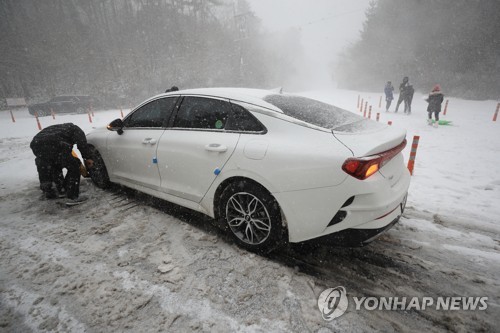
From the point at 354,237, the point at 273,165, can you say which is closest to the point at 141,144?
Answer: the point at 273,165

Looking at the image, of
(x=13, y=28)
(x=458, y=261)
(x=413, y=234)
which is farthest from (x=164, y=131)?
(x=13, y=28)

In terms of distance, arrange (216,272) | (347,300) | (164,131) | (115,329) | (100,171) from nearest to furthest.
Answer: (115,329) → (347,300) → (216,272) → (164,131) → (100,171)

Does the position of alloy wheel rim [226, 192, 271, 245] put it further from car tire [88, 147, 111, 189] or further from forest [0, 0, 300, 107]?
Answer: forest [0, 0, 300, 107]

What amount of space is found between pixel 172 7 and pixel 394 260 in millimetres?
40929

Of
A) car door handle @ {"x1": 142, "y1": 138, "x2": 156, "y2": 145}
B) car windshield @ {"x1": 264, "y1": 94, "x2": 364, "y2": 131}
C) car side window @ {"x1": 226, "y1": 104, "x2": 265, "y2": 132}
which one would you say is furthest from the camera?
car door handle @ {"x1": 142, "y1": 138, "x2": 156, "y2": 145}

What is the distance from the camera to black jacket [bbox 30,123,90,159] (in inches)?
152

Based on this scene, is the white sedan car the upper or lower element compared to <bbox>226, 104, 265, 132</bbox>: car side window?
lower

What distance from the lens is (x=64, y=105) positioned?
19094mm

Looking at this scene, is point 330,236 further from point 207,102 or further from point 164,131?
point 164,131

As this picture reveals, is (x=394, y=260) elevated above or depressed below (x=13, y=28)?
below

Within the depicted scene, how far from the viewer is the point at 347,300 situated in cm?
215

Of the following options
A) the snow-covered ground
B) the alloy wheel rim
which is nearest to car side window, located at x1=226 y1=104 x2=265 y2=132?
the alloy wheel rim

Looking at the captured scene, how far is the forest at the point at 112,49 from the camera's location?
24156mm

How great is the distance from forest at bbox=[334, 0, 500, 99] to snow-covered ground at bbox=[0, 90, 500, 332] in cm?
2659
